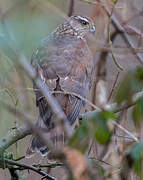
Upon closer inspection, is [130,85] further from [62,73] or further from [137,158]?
[62,73]

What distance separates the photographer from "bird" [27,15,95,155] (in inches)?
156

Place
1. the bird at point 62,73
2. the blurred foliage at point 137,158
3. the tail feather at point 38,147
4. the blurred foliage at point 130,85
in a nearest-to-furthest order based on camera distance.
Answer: the blurred foliage at point 137,158
the blurred foliage at point 130,85
the tail feather at point 38,147
the bird at point 62,73

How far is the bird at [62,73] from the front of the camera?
3.97 m

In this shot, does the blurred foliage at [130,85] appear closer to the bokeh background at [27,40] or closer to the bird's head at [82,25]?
the bokeh background at [27,40]

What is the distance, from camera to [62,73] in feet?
14.4

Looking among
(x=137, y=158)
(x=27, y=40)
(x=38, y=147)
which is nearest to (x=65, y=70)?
(x=38, y=147)

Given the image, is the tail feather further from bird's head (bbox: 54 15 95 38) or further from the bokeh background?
bird's head (bbox: 54 15 95 38)

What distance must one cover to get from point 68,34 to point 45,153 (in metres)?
2.18

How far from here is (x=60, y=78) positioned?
14.0 ft

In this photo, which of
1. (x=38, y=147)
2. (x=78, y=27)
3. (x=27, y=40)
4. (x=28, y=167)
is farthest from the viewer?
(x=78, y=27)

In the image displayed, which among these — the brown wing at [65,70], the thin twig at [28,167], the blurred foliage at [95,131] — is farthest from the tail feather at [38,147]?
the blurred foliage at [95,131]

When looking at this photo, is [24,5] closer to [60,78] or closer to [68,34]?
[60,78]

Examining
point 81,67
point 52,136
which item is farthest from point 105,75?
point 52,136

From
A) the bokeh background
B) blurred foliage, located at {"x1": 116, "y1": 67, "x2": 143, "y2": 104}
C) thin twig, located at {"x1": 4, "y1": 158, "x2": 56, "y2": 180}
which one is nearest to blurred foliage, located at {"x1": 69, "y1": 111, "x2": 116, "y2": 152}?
blurred foliage, located at {"x1": 116, "y1": 67, "x2": 143, "y2": 104}
